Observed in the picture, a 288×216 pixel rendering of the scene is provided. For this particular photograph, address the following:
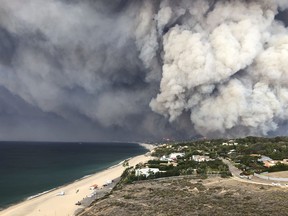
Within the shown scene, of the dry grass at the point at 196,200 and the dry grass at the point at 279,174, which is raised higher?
the dry grass at the point at 279,174

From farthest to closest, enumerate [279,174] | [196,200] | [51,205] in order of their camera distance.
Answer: [279,174]
[51,205]
[196,200]

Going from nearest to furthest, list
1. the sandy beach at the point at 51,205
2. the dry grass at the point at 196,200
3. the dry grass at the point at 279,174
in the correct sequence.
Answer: the dry grass at the point at 196,200 → the sandy beach at the point at 51,205 → the dry grass at the point at 279,174

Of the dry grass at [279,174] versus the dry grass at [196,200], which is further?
the dry grass at [279,174]

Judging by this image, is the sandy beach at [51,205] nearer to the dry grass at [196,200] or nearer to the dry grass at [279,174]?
the dry grass at [196,200]

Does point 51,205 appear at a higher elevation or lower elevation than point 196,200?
higher

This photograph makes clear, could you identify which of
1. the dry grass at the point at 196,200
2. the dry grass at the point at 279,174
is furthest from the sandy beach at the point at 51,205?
the dry grass at the point at 279,174


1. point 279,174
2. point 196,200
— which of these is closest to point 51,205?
point 196,200

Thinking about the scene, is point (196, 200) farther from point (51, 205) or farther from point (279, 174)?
point (279, 174)

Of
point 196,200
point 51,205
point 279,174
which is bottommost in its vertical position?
point 196,200

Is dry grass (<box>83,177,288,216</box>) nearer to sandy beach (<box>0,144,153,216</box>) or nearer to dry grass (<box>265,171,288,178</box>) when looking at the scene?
sandy beach (<box>0,144,153,216</box>)

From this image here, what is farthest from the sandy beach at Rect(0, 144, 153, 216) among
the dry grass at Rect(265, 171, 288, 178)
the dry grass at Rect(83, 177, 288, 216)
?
→ the dry grass at Rect(265, 171, 288, 178)

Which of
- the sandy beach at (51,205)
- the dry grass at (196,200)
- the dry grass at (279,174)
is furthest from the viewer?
the dry grass at (279,174)
